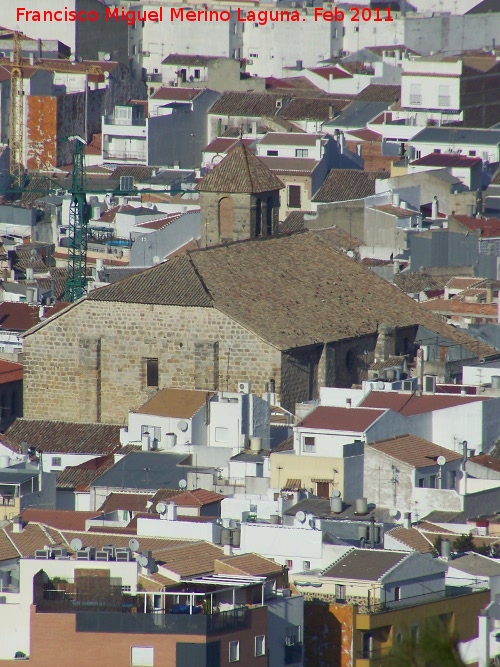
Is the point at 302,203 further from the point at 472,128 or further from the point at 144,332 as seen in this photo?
the point at 144,332

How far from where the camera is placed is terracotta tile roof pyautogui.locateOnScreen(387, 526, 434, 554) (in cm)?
4697

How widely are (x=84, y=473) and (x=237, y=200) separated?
631 inches

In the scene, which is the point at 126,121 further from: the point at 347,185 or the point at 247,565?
the point at 247,565

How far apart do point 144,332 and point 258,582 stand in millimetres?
23838

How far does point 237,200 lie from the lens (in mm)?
72812

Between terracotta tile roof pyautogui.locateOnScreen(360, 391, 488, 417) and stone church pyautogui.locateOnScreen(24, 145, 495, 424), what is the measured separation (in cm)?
313

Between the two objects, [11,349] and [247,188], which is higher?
[247,188]

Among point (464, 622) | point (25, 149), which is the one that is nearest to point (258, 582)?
point (464, 622)

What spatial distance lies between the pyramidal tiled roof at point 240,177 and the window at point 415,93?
41.9 m

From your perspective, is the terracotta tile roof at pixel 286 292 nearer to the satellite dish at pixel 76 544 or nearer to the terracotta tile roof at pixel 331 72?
the satellite dish at pixel 76 544

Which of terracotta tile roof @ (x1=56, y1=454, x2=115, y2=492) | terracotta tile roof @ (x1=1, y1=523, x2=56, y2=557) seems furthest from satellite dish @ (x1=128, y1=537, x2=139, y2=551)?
terracotta tile roof @ (x1=56, y1=454, x2=115, y2=492)

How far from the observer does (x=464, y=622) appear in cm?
4178

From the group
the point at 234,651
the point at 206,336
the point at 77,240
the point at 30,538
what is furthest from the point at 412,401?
the point at 77,240

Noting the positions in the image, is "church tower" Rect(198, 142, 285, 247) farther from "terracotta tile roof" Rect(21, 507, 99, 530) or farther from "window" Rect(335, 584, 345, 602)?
"window" Rect(335, 584, 345, 602)
